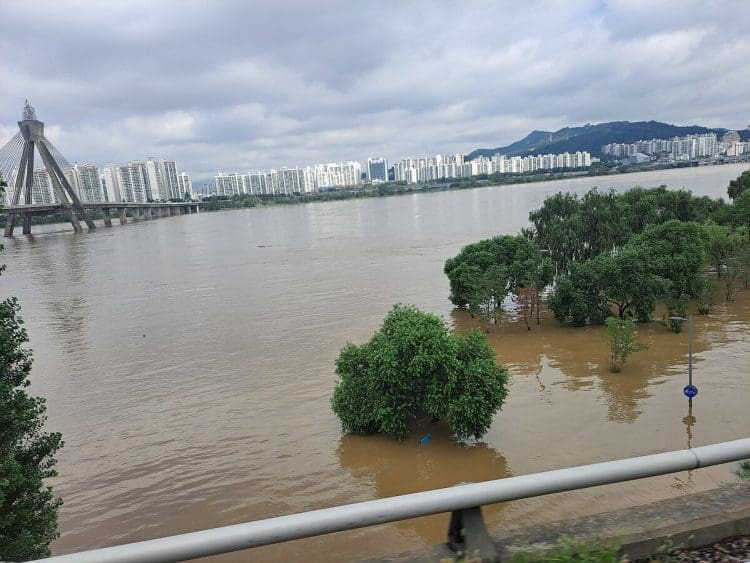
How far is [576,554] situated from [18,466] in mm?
7147

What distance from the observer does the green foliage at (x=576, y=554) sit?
7.47 ft

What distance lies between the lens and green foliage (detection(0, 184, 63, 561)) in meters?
6.75

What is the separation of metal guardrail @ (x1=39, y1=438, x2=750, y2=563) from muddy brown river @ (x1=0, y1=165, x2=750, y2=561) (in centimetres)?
38

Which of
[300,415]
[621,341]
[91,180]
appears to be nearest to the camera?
[300,415]

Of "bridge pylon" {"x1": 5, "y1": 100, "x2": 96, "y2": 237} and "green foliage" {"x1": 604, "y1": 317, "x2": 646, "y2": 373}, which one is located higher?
"bridge pylon" {"x1": 5, "y1": 100, "x2": 96, "y2": 237}

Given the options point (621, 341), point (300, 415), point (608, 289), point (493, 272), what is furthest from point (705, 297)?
point (300, 415)

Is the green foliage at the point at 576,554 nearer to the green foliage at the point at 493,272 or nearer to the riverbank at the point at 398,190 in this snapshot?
the green foliage at the point at 493,272

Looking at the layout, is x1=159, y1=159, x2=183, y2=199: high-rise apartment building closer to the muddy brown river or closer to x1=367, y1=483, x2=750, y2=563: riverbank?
the muddy brown river

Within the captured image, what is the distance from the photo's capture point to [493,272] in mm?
25234

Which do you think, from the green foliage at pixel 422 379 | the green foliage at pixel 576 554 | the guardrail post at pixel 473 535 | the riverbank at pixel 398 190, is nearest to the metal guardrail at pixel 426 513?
the guardrail post at pixel 473 535

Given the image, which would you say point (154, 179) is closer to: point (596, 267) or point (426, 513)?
point (596, 267)

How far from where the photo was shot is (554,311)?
24.7 metres

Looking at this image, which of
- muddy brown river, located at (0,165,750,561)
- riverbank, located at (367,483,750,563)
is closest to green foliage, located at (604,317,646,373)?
muddy brown river, located at (0,165,750,561)

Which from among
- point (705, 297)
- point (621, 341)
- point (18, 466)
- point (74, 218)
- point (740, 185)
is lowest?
point (705, 297)
